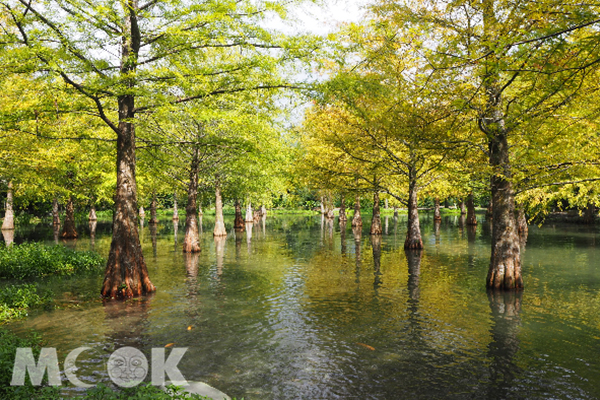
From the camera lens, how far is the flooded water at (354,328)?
8.56 m

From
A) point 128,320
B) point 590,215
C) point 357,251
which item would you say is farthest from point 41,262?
point 590,215

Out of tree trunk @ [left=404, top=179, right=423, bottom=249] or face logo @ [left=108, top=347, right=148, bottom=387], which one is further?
tree trunk @ [left=404, top=179, right=423, bottom=249]

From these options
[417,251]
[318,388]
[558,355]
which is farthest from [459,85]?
[417,251]

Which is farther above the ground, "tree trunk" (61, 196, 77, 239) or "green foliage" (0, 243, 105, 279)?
"tree trunk" (61, 196, 77, 239)

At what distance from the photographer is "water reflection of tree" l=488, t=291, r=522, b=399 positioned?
8.42 m

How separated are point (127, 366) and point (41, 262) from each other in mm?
14347

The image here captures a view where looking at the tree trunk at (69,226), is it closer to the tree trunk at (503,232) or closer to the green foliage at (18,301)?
the green foliage at (18,301)

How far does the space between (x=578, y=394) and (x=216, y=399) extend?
253 inches

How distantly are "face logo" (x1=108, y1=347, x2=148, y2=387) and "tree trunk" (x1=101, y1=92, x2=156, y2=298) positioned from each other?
5.68 metres

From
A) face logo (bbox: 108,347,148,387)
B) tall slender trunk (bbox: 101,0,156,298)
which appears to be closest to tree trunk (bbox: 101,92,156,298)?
tall slender trunk (bbox: 101,0,156,298)

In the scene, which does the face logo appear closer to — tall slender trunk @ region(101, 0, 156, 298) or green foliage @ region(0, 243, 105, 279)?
tall slender trunk @ region(101, 0, 156, 298)

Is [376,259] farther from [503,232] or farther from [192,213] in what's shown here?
[192,213]

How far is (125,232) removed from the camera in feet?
51.5

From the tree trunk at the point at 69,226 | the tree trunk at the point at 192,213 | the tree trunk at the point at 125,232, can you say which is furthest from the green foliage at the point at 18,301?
→ the tree trunk at the point at 69,226
